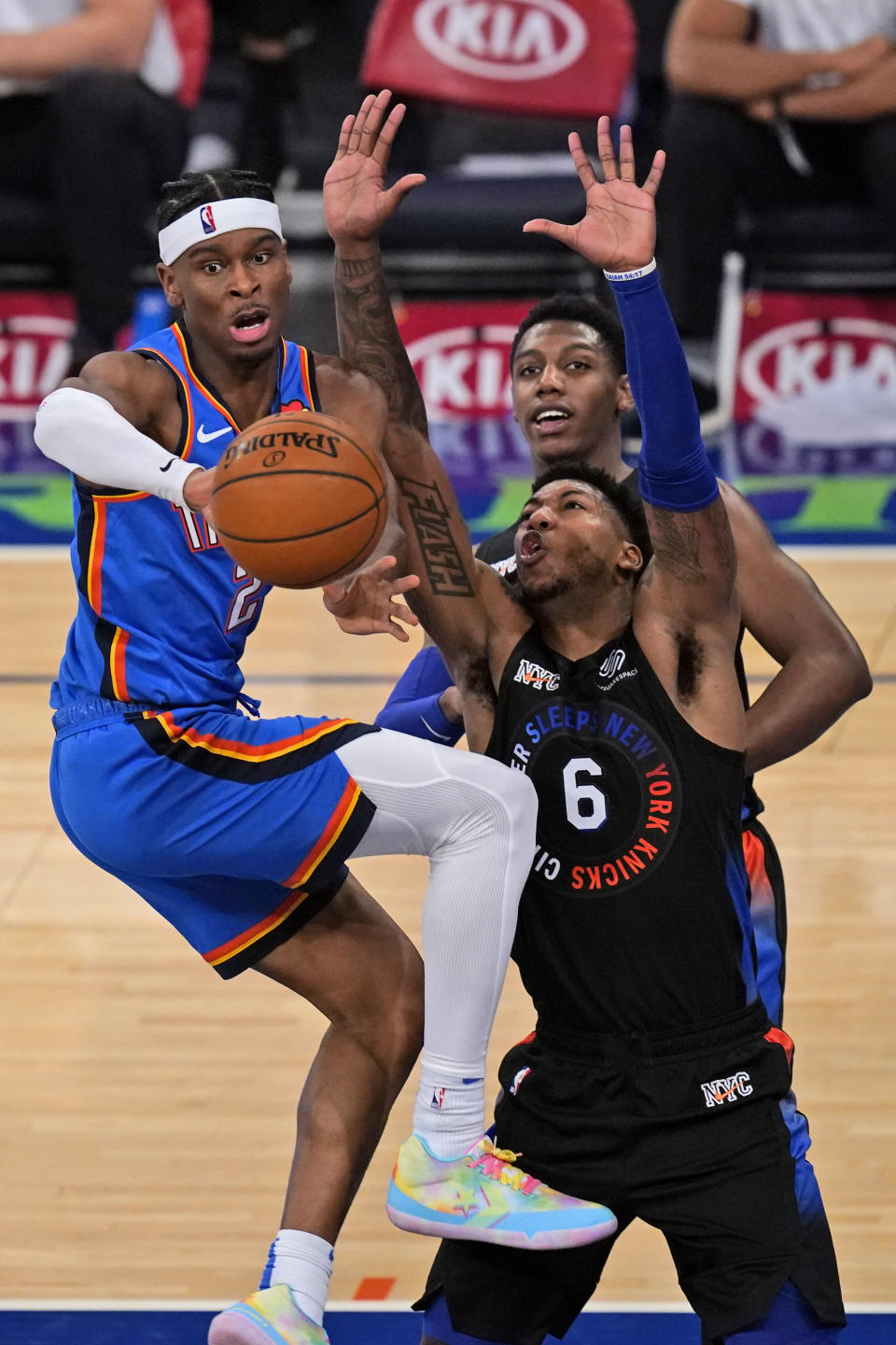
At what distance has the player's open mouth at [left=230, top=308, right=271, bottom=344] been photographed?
402 centimetres

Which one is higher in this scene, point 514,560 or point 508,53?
point 508,53

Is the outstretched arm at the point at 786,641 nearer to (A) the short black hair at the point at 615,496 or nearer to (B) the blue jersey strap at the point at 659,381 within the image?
(A) the short black hair at the point at 615,496

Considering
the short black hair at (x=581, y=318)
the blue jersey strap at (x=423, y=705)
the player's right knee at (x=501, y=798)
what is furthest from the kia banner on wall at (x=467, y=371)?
the player's right knee at (x=501, y=798)

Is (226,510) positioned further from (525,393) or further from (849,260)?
(849,260)

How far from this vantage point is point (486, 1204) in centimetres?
372

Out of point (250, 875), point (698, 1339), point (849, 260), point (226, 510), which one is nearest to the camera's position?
point (226, 510)

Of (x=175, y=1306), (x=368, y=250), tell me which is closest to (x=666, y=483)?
(x=368, y=250)

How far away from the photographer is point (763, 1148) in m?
3.74

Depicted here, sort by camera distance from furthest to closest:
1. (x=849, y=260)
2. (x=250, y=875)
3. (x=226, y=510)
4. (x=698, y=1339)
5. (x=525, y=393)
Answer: (x=849, y=260)
(x=525, y=393)
(x=698, y=1339)
(x=250, y=875)
(x=226, y=510)

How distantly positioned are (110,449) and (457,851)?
98 centimetres

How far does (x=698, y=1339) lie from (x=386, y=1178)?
1.08 metres

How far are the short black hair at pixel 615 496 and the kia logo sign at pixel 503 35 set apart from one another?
831cm

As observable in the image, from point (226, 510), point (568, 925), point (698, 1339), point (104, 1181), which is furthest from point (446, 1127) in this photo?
point (104, 1181)

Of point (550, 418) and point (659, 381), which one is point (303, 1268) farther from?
point (550, 418)
